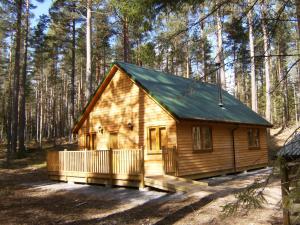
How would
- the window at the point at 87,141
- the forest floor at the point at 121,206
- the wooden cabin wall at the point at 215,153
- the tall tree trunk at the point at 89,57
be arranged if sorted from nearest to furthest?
the forest floor at the point at 121,206, the wooden cabin wall at the point at 215,153, the window at the point at 87,141, the tall tree trunk at the point at 89,57

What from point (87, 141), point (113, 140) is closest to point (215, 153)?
point (113, 140)

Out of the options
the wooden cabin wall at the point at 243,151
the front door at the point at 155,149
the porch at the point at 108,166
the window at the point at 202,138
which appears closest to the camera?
the porch at the point at 108,166

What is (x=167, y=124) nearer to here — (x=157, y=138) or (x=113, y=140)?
(x=157, y=138)

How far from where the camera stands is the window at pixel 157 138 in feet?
53.4

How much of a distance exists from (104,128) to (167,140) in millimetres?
4854

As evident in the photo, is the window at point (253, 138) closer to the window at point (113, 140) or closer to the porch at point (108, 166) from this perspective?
the porch at point (108, 166)

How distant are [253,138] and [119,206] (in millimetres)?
12904

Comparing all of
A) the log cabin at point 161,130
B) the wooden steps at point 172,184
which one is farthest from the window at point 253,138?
the wooden steps at point 172,184

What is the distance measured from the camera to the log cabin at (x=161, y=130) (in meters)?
15.3

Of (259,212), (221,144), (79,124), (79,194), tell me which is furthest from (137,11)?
(79,124)

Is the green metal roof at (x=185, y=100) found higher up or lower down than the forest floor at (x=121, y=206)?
higher up

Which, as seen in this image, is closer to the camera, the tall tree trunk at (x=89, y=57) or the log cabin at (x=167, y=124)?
the log cabin at (x=167, y=124)

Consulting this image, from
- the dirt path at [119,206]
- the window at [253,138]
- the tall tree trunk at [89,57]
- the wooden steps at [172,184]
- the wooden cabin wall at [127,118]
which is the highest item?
the tall tree trunk at [89,57]

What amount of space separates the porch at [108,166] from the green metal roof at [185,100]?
7.21 feet
